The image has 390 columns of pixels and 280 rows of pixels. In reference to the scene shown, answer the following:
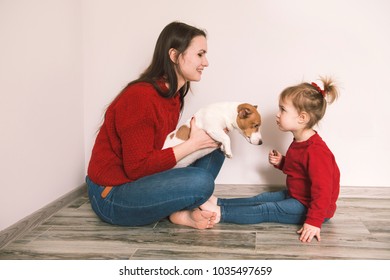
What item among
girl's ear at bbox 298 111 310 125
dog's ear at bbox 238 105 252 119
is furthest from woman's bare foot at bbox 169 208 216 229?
girl's ear at bbox 298 111 310 125

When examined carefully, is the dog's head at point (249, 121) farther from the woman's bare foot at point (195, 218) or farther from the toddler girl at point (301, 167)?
the woman's bare foot at point (195, 218)

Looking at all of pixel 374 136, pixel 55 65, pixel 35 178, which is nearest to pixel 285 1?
pixel 374 136

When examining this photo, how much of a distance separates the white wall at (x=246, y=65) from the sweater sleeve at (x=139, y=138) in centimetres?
55

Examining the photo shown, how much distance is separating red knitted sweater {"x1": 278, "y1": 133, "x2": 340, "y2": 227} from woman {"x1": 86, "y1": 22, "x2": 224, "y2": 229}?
1.34 feet

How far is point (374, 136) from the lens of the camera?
2.28 meters

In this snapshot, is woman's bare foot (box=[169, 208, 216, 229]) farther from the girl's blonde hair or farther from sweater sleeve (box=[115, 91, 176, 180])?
the girl's blonde hair

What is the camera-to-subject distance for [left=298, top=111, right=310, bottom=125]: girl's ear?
1834 millimetres

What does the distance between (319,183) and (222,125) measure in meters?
0.52

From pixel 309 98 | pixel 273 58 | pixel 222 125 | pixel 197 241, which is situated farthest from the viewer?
pixel 273 58

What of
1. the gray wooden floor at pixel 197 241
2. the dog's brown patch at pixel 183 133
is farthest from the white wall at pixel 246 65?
the dog's brown patch at pixel 183 133

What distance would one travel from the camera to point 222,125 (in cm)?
192

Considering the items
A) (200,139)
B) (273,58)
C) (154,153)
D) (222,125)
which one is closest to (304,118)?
(222,125)

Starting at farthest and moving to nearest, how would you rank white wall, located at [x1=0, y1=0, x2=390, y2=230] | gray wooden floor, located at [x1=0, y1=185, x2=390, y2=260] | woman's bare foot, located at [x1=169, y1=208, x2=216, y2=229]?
white wall, located at [x1=0, y1=0, x2=390, y2=230] < woman's bare foot, located at [x1=169, y1=208, x2=216, y2=229] < gray wooden floor, located at [x1=0, y1=185, x2=390, y2=260]

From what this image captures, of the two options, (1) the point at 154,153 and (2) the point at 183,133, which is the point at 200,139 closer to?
(2) the point at 183,133
